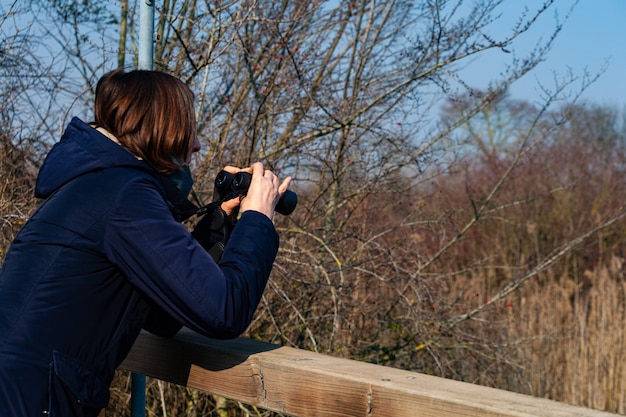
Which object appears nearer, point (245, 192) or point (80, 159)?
point (80, 159)

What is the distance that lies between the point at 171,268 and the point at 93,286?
0.52ft

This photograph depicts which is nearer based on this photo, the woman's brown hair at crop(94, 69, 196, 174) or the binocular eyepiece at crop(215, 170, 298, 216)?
the woman's brown hair at crop(94, 69, 196, 174)

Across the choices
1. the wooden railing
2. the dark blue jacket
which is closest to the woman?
the dark blue jacket

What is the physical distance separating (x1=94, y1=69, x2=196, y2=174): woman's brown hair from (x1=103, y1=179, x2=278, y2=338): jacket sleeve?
12cm

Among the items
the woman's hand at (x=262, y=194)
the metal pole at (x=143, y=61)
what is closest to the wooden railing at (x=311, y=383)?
the metal pole at (x=143, y=61)

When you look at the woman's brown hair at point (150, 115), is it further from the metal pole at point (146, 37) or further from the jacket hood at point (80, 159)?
the metal pole at point (146, 37)

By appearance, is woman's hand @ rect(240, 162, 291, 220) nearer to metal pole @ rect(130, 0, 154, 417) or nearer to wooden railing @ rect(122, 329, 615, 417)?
wooden railing @ rect(122, 329, 615, 417)

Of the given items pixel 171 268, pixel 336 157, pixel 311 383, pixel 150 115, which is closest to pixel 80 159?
pixel 150 115

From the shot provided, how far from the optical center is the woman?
1.51 m

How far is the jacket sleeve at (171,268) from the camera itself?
5.06ft

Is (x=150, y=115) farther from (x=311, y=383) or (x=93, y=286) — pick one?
(x=311, y=383)

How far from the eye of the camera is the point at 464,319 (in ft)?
→ 16.9

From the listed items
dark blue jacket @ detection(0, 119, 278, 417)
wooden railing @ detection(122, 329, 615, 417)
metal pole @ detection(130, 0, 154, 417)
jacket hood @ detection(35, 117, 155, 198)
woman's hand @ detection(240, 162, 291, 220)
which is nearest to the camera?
wooden railing @ detection(122, 329, 615, 417)

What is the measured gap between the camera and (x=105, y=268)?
1573 millimetres
